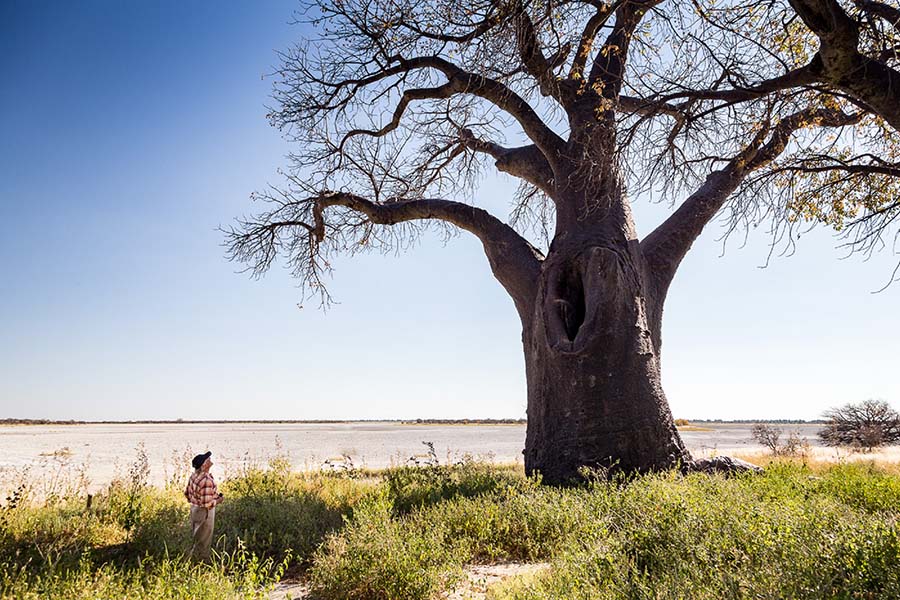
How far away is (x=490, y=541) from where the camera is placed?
215 inches

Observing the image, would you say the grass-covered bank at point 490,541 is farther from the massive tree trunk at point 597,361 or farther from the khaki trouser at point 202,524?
the massive tree trunk at point 597,361

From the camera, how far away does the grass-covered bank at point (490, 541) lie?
3.47m

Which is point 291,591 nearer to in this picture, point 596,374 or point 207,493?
point 207,493

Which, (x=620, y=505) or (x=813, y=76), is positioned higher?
(x=813, y=76)

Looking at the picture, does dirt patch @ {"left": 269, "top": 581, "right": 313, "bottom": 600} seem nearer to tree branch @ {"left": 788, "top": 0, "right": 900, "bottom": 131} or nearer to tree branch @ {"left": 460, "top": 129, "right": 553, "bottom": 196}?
tree branch @ {"left": 788, "top": 0, "right": 900, "bottom": 131}

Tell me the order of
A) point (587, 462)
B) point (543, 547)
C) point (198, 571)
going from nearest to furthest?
point (198, 571)
point (543, 547)
point (587, 462)

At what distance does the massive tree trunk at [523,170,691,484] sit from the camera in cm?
779

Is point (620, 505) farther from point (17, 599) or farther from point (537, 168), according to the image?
point (537, 168)

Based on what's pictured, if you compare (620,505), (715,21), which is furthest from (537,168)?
(620,505)

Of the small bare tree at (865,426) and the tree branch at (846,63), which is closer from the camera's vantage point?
the tree branch at (846,63)

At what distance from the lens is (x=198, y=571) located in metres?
4.32

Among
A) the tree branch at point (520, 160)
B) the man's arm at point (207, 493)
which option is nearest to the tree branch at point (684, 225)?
the tree branch at point (520, 160)

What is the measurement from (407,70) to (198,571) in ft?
25.9

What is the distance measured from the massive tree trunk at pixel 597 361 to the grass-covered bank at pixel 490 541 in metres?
0.87
